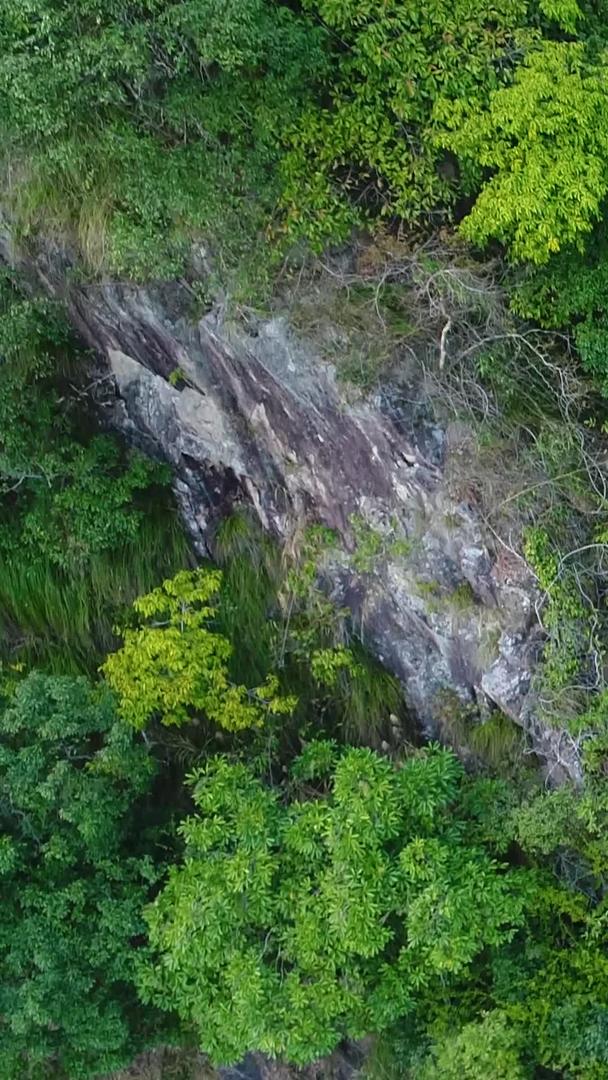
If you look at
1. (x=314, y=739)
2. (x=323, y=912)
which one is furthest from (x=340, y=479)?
(x=323, y=912)

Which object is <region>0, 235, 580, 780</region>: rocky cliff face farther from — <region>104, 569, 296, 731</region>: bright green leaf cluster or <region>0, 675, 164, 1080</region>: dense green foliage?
<region>0, 675, 164, 1080</region>: dense green foliage

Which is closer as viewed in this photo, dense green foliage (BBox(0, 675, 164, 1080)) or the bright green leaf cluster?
dense green foliage (BBox(0, 675, 164, 1080))

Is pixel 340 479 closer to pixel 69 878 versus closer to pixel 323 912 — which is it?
pixel 323 912

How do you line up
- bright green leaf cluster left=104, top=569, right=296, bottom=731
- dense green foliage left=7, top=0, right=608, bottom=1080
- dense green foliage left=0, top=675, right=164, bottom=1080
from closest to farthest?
dense green foliage left=7, top=0, right=608, bottom=1080, dense green foliage left=0, top=675, right=164, bottom=1080, bright green leaf cluster left=104, top=569, right=296, bottom=731

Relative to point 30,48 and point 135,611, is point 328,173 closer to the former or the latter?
point 30,48

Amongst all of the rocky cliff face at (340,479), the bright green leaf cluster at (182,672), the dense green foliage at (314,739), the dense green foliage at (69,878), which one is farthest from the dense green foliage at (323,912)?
the rocky cliff face at (340,479)

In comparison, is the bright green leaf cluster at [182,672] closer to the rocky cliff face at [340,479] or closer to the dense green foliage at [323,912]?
the dense green foliage at [323,912]

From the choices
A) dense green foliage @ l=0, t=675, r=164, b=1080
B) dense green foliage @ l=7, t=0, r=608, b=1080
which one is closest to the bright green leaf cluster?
dense green foliage @ l=7, t=0, r=608, b=1080

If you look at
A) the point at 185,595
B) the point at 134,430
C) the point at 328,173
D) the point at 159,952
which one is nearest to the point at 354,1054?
the point at 159,952
